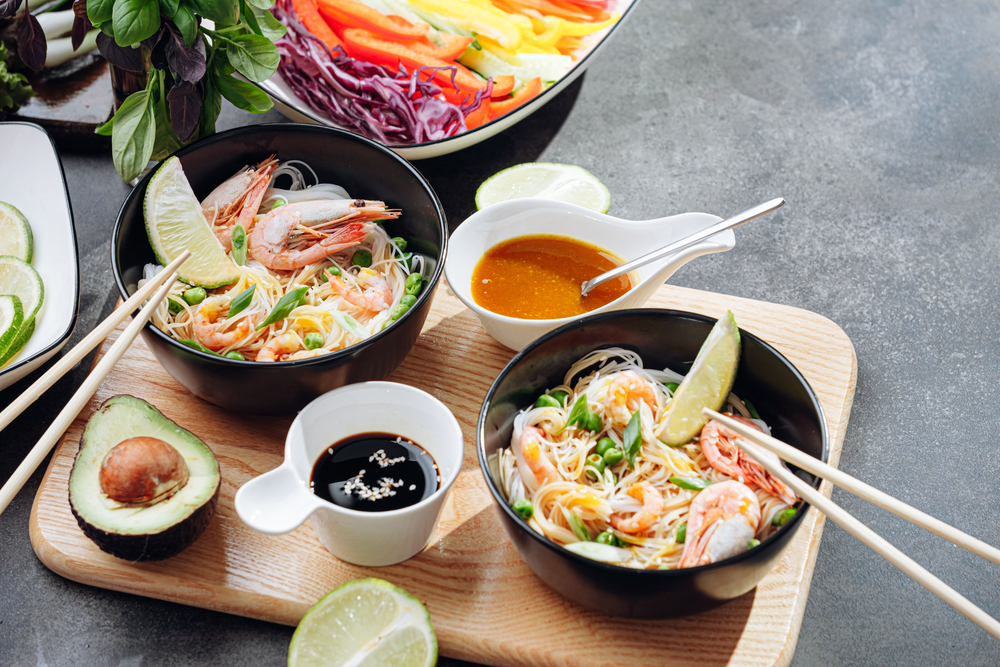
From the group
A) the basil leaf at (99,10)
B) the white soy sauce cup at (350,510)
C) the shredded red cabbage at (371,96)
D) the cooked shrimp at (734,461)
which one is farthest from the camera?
the shredded red cabbage at (371,96)

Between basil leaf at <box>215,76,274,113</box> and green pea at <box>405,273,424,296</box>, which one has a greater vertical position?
basil leaf at <box>215,76,274,113</box>

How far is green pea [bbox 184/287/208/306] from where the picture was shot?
231 cm

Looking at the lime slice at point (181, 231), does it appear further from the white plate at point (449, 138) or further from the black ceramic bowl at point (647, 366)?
the black ceramic bowl at point (647, 366)

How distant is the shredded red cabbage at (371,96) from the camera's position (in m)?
3.16

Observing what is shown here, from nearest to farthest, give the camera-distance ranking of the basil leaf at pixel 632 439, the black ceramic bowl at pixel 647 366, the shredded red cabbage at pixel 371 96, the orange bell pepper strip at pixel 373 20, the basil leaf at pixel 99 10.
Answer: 1. the black ceramic bowl at pixel 647 366
2. the basil leaf at pixel 632 439
3. the basil leaf at pixel 99 10
4. the shredded red cabbage at pixel 371 96
5. the orange bell pepper strip at pixel 373 20

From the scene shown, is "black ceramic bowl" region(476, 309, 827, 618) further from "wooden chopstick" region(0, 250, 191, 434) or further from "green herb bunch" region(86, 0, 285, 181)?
"green herb bunch" region(86, 0, 285, 181)

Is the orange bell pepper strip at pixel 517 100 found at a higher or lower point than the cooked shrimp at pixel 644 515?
higher

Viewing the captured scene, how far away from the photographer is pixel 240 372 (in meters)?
2.04

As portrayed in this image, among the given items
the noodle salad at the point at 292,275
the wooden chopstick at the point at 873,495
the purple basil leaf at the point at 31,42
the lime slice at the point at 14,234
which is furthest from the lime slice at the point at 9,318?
the wooden chopstick at the point at 873,495

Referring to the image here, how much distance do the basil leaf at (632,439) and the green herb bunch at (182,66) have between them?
152 cm

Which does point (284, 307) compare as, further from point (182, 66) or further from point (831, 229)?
point (831, 229)

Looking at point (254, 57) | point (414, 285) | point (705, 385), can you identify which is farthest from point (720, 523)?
point (254, 57)

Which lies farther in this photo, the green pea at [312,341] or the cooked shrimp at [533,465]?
the green pea at [312,341]

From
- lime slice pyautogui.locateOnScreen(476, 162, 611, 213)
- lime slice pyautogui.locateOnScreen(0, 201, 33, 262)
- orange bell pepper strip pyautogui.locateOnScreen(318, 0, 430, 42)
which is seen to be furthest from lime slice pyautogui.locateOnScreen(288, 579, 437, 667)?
orange bell pepper strip pyautogui.locateOnScreen(318, 0, 430, 42)
